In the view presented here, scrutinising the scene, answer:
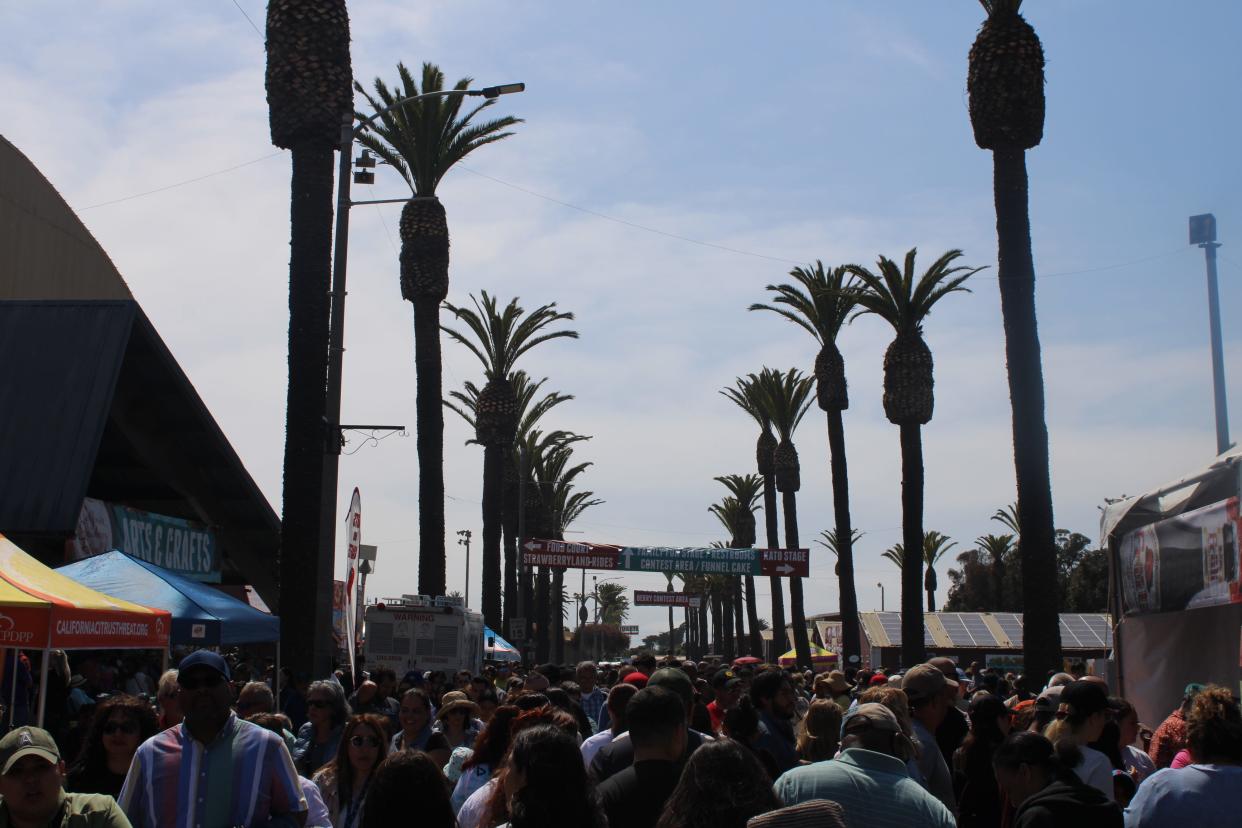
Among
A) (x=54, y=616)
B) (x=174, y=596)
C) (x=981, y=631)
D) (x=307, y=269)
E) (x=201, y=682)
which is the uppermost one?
(x=307, y=269)

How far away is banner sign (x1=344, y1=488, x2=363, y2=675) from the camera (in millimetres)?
14586

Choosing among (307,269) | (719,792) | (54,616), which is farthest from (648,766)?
(307,269)

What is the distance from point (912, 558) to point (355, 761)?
1122 inches

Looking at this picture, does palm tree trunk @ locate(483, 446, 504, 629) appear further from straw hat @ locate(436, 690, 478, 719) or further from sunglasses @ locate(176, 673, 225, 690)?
sunglasses @ locate(176, 673, 225, 690)

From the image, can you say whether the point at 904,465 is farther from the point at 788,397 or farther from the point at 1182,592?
the point at 1182,592

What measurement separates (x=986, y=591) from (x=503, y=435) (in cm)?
5812

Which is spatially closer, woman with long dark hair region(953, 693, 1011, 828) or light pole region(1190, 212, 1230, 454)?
woman with long dark hair region(953, 693, 1011, 828)

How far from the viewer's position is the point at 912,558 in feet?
110

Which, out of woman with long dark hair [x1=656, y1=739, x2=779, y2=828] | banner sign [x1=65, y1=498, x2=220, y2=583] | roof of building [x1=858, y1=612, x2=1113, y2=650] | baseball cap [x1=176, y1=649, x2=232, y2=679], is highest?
banner sign [x1=65, y1=498, x2=220, y2=583]

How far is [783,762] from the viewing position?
8312 millimetres

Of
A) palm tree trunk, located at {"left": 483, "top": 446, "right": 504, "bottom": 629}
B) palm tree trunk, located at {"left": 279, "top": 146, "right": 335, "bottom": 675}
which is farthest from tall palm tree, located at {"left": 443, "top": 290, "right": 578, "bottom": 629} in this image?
palm tree trunk, located at {"left": 279, "top": 146, "right": 335, "bottom": 675}

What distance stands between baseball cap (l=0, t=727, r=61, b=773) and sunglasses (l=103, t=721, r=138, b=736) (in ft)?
6.59

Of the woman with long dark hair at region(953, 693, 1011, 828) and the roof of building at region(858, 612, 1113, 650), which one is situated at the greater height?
the woman with long dark hair at region(953, 693, 1011, 828)

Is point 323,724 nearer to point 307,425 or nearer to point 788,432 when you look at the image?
point 307,425
